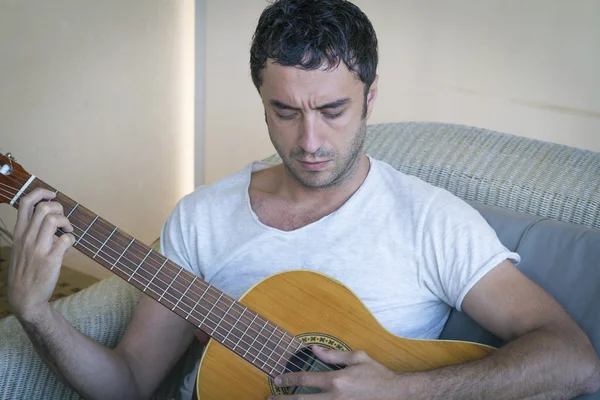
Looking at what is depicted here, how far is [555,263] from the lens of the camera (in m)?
1.42

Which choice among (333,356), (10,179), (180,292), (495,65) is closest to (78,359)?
(180,292)

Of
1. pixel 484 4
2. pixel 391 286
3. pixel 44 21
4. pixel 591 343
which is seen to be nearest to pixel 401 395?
pixel 391 286

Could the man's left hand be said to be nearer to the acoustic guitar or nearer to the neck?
the acoustic guitar

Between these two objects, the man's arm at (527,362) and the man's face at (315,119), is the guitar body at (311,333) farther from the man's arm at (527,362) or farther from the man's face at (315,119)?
the man's face at (315,119)

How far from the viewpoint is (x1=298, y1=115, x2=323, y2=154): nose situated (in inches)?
55.7

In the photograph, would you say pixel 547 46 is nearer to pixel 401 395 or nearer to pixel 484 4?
pixel 484 4

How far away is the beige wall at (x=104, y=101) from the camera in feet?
9.30

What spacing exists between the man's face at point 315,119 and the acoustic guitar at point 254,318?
0.21 meters

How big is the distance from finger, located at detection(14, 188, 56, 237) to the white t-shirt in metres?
0.35

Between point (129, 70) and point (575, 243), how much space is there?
2.15 metres

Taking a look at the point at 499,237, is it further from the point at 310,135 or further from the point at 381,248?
the point at 310,135

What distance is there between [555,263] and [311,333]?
467 millimetres

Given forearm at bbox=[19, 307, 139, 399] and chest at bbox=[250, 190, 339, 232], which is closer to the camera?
forearm at bbox=[19, 307, 139, 399]

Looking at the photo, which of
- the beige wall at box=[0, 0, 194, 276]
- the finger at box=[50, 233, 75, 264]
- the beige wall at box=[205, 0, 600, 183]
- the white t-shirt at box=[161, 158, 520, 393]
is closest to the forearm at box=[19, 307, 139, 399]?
the finger at box=[50, 233, 75, 264]
